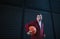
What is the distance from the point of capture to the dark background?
106 cm

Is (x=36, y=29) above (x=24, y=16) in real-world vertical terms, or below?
below

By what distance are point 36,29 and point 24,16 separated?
15cm

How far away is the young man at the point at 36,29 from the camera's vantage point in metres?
1.10

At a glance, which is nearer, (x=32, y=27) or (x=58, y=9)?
(x=32, y=27)

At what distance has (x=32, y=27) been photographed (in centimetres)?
111

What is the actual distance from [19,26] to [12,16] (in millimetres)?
103

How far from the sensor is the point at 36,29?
1.12m

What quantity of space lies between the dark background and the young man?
3 cm

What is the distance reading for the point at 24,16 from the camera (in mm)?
1110

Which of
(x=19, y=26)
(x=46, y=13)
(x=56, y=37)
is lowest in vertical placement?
(x=56, y=37)

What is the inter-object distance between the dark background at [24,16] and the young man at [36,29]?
3 centimetres

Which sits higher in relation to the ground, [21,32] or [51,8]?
[51,8]

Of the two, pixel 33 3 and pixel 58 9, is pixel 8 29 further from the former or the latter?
pixel 58 9

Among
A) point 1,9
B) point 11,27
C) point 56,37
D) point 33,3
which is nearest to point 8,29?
point 11,27
